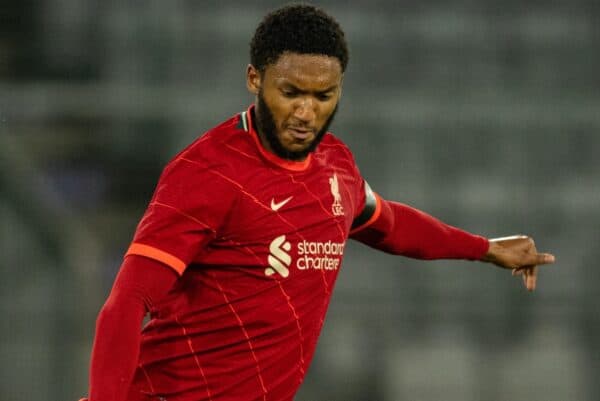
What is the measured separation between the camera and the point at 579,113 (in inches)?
251

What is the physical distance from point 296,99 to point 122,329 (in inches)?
21.2

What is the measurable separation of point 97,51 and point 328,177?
447 cm

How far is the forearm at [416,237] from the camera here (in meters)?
2.47

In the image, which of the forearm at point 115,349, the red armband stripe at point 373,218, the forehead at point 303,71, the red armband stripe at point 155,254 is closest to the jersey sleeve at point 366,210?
the red armband stripe at point 373,218

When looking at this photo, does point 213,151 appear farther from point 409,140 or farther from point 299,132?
point 409,140

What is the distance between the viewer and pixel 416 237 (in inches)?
100

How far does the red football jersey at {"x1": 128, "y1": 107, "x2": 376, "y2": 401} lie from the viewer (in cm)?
187

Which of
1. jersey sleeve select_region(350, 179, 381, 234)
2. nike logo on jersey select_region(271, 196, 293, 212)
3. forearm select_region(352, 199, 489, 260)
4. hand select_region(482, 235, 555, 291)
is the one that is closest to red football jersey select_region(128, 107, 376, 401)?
nike logo on jersey select_region(271, 196, 293, 212)

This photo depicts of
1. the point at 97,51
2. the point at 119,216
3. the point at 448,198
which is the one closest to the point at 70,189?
the point at 119,216

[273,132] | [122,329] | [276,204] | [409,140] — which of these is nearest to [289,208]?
[276,204]

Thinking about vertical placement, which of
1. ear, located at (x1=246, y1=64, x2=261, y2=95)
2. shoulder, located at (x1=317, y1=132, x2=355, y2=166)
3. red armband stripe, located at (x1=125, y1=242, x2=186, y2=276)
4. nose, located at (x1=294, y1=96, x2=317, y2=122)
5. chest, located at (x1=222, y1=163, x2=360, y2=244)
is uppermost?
ear, located at (x1=246, y1=64, x2=261, y2=95)

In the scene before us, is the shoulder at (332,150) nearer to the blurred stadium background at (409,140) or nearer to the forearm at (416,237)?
the forearm at (416,237)

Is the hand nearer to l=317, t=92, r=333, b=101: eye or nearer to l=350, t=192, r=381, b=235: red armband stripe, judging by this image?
l=350, t=192, r=381, b=235: red armband stripe

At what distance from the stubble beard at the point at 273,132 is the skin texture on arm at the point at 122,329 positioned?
0.36 metres
